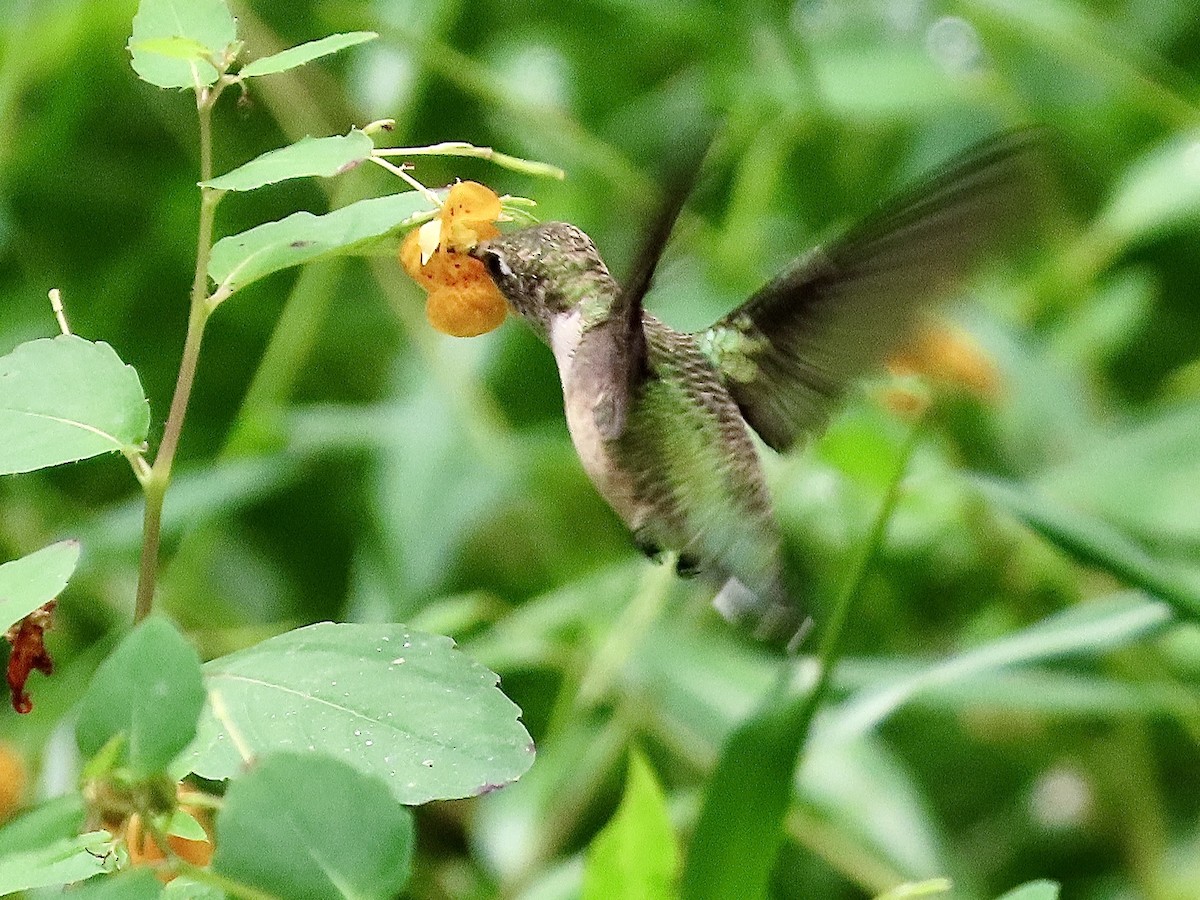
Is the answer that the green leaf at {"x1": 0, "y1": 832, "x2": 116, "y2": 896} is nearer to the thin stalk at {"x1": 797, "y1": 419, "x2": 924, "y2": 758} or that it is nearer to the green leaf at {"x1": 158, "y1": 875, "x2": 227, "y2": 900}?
the green leaf at {"x1": 158, "y1": 875, "x2": 227, "y2": 900}

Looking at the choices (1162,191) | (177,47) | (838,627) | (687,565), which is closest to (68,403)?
(177,47)

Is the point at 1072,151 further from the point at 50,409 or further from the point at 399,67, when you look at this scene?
the point at 50,409

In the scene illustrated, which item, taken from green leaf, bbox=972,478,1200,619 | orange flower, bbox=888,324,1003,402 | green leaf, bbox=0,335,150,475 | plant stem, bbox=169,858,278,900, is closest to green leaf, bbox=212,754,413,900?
plant stem, bbox=169,858,278,900

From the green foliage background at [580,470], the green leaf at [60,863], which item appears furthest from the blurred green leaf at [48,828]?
the green foliage background at [580,470]

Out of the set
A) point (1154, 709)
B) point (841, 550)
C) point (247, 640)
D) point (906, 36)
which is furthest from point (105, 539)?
point (906, 36)

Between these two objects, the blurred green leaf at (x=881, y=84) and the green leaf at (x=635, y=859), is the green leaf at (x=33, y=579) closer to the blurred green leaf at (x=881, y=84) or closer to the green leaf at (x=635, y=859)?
the green leaf at (x=635, y=859)

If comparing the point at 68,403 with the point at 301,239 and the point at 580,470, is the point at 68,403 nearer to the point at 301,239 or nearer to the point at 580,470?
the point at 301,239
